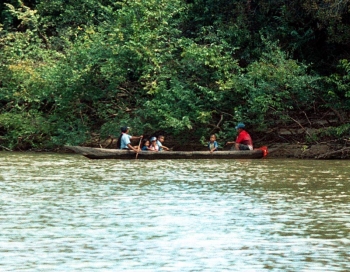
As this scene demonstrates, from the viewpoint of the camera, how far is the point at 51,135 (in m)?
31.3

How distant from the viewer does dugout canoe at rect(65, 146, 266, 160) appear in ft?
85.9

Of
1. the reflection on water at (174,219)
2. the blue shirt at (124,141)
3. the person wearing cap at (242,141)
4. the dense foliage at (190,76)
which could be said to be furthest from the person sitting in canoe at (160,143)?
the reflection on water at (174,219)

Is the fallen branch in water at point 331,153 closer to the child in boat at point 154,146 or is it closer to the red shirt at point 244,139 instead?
the red shirt at point 244,139

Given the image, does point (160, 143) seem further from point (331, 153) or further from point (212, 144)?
point (331, 153)

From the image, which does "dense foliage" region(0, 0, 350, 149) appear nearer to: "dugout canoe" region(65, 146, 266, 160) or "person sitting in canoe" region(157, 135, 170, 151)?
"person sitting in canoe" region(157, 135, 170, 151)

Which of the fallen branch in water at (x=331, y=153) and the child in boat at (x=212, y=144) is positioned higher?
the child in boat at (x=212, y=144)

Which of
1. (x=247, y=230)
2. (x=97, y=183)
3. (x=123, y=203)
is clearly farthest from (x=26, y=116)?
(x=247, y=230)

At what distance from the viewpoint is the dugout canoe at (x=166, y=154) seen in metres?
26.2

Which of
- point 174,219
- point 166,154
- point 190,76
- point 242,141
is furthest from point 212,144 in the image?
point 174,219

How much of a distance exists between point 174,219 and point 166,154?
12853 mm

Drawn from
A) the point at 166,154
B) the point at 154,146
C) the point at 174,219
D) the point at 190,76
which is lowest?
the point at 174,219

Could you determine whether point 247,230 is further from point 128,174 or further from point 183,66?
point 183,66

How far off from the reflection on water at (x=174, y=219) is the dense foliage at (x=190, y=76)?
572 cm

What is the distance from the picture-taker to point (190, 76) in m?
30.3
